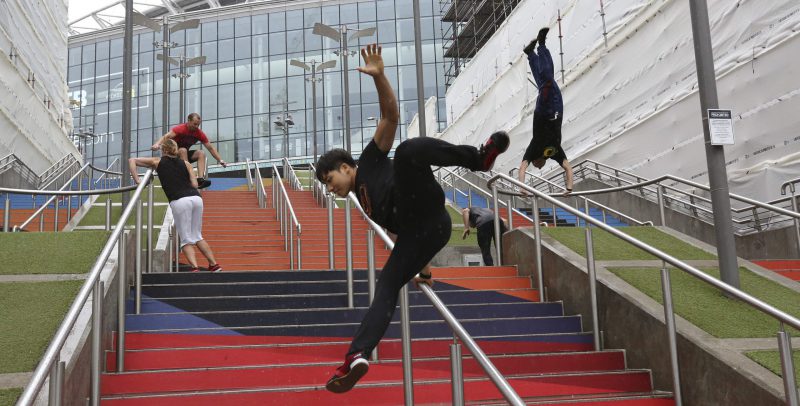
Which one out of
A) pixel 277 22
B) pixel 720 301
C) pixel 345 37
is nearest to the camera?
pixel 720 301

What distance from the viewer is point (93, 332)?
4418mm

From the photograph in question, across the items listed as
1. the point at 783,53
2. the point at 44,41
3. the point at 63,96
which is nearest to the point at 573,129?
the point at 783,53

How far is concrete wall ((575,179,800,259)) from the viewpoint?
10.2 m

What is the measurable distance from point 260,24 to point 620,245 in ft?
154

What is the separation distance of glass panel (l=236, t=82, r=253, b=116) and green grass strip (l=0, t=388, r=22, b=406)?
153ft

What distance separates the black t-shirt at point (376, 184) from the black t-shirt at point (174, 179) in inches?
188

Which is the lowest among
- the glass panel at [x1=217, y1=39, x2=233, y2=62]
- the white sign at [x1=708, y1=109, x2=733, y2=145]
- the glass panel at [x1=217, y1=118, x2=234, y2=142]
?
the white sign at [x1=708, y1=109, x2=733, y2=145]

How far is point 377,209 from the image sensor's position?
359 centimetres

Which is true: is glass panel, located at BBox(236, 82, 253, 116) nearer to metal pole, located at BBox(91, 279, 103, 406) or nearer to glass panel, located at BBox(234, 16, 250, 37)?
glass panel, located at BBox(234, 16, 250, 37)

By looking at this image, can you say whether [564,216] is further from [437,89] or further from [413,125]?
[437,89]

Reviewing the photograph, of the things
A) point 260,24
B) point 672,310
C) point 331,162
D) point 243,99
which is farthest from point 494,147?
point 260,24

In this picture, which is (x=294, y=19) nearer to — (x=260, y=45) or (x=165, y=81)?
(x=260, y=45)

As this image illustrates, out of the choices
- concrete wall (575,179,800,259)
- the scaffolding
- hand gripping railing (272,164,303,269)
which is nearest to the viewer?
hand gripping railing (272,164,303,269)

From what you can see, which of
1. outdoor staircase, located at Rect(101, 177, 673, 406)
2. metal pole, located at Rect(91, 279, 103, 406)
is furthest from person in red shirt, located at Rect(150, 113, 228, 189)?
metal pole, located at Rect(91, 279, 103, 406)
